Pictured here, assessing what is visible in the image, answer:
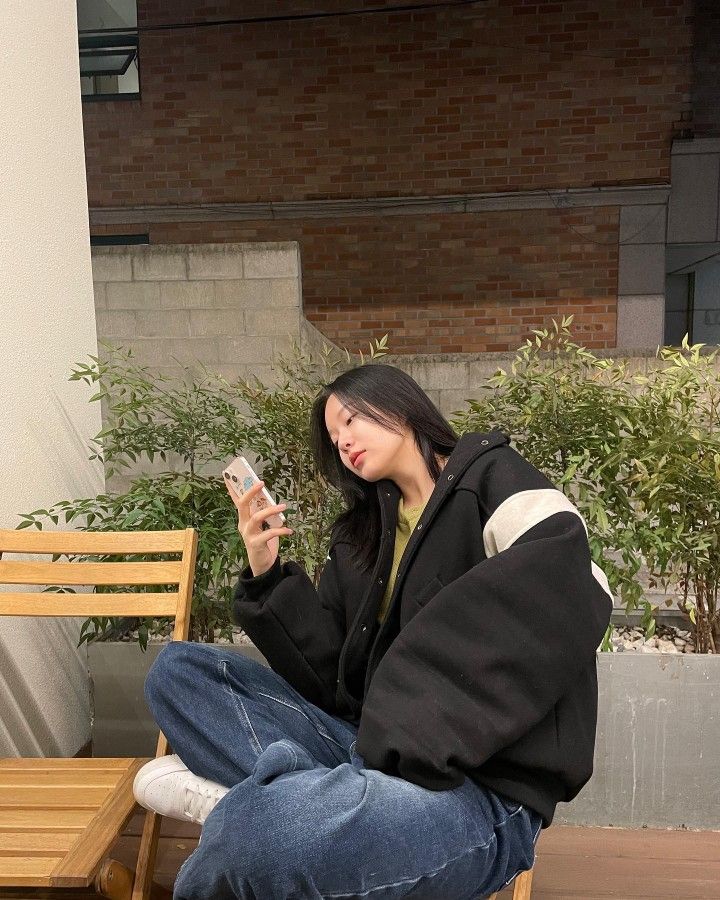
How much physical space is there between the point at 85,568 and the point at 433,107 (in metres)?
6.35

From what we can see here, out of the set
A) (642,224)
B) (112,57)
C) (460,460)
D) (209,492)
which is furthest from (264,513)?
(112,57)

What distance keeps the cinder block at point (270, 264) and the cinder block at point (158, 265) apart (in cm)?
43

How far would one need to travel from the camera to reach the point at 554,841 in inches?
77.7

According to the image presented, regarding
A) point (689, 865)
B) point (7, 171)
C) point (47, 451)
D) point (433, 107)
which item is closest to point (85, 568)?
point (47, 451)

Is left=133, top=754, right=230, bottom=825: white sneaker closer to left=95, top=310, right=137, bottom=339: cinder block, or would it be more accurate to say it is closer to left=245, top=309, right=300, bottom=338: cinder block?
left=245, top=309, right=300, bottom=338: cinder block

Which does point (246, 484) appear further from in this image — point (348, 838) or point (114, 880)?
point (114, 880)

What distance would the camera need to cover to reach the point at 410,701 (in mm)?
1149

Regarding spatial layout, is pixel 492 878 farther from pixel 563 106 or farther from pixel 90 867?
pixel 563 106

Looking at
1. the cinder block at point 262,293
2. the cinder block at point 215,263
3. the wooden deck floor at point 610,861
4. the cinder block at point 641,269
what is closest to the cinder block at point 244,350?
the cinder block at point 262,293

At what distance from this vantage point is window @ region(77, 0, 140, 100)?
720 cm

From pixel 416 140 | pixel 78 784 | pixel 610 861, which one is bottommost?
pixel 610 861

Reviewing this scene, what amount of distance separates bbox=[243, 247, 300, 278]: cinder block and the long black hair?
10.7 feet

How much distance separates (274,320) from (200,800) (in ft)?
12.2

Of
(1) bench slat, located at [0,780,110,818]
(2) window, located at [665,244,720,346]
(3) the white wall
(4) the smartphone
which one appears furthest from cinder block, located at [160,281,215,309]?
(2) window, located at [665,244,720,346]
